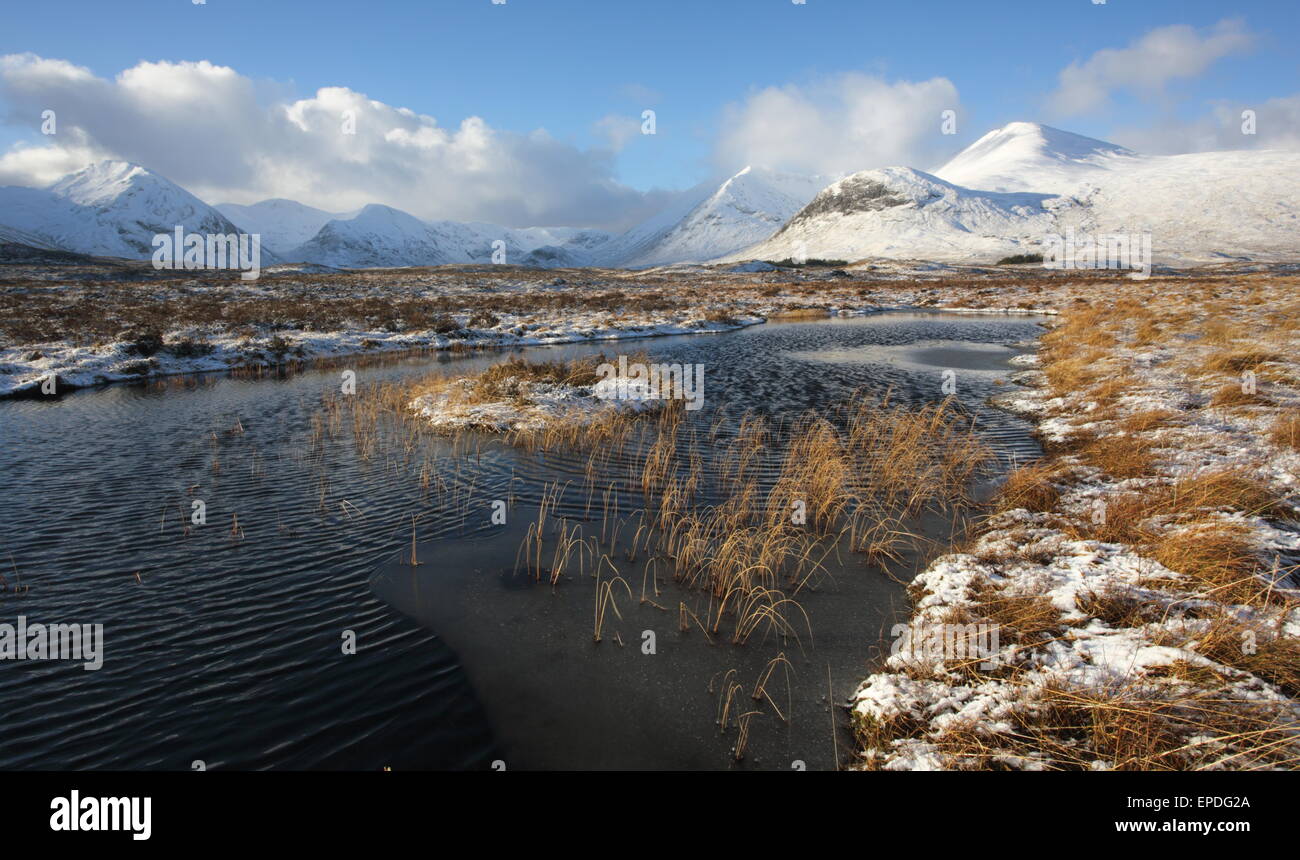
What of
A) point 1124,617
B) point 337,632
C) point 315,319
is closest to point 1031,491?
point 1124,617

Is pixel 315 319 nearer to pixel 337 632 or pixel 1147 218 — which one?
pixel 337 632

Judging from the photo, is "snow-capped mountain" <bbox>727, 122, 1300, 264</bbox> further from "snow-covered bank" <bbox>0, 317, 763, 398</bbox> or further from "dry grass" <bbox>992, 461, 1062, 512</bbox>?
"dry grass" <bbox>992, 461, 1062, 512</bbox>

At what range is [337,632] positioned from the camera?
280 inches

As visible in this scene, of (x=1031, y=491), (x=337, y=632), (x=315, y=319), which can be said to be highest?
(x=315, y=319)

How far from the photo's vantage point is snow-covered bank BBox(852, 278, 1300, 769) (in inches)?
173

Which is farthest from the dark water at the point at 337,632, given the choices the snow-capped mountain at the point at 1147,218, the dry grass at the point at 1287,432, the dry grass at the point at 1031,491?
the snow-capped mountain at the point at 1147,218

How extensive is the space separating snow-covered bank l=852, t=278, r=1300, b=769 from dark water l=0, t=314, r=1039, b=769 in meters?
0.96

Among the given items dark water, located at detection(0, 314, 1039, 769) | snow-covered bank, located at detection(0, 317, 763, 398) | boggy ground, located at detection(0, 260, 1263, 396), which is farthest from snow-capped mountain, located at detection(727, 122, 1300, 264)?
dark water, located at detection(0, 314, 1039, 769)

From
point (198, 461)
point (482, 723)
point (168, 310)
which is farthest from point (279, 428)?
point (168, 310)

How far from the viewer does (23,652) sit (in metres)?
6.61

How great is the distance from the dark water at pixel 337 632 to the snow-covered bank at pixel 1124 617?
3.14ft

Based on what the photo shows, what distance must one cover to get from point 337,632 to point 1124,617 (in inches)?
367

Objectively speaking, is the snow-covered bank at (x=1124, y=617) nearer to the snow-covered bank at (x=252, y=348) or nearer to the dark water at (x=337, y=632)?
the dark water at (x=337, y=632)
